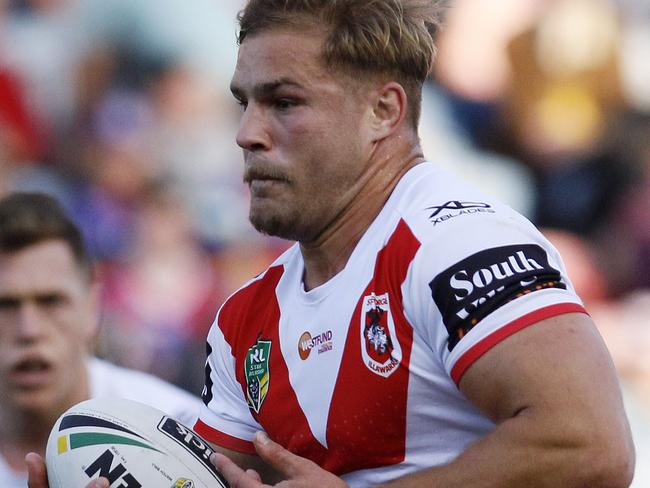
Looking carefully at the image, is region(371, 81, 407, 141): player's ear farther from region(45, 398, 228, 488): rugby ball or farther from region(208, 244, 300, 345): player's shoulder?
region(45, 398, 228, 488): rugby ball

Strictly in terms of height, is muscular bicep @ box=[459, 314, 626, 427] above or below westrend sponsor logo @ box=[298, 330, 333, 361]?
above

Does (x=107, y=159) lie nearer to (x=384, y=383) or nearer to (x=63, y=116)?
(x=63, y=116)

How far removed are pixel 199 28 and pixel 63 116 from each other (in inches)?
45.4

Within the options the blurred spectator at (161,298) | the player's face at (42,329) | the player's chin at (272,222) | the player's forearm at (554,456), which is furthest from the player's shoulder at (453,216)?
the blurred spectator at (161,298)

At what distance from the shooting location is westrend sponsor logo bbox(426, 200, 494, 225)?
9.13 ft

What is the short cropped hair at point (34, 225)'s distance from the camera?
16.7 feet

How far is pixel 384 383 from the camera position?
9.24 ft

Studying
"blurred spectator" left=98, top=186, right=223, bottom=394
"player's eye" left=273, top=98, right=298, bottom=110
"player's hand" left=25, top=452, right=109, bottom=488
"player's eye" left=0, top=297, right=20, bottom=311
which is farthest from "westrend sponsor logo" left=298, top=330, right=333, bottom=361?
"blurred spectator" left=98, top=186, right=223, bottom=394

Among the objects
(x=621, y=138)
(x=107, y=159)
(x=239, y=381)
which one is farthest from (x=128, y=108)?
(x=239, y=381)

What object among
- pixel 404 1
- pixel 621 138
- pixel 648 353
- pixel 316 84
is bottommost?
pixel 648 353

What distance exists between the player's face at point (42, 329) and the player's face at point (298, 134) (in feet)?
6.90

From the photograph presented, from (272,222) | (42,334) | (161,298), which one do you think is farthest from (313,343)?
(161,298)

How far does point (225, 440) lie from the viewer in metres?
3.48

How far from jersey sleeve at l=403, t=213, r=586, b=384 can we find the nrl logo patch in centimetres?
67
